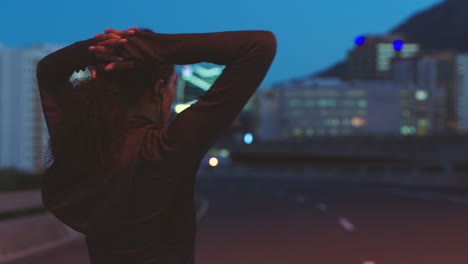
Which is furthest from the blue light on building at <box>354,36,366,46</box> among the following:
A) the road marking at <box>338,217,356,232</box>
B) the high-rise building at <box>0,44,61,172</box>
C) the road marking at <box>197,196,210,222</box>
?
the high-rise building at <box>0,44,61,172</box>

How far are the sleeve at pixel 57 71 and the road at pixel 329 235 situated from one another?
802 cm

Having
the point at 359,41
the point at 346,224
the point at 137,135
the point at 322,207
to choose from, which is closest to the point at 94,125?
the point at 137,135

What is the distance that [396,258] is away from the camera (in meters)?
10.5

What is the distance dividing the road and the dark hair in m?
8.15

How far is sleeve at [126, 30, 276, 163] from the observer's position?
2.05 m

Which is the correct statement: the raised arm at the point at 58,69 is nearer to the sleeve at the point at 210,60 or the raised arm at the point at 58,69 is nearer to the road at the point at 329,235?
the sleeve at the point at 210,60

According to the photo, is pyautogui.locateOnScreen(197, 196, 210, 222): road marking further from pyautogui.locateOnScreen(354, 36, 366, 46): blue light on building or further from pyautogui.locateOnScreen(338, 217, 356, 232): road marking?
pyautogui.locateOnScreen(354, 36, 366, 46): blue light on building

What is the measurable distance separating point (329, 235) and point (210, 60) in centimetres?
1207

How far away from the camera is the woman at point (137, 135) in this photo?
2.07m

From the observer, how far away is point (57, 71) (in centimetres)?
238

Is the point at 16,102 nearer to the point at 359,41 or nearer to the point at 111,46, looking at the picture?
the point at 359,41

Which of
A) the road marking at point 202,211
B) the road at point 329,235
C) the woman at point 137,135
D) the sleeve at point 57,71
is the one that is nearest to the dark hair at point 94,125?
the woman at point 137,135

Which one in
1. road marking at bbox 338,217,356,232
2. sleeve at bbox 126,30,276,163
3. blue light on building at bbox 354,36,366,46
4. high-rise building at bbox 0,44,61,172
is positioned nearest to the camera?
sleeve at bbox 126,30,276,163

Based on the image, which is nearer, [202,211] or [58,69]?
[58,69]
